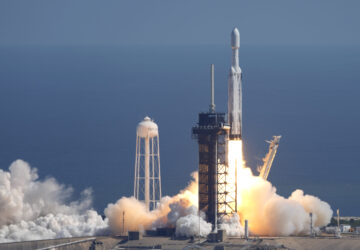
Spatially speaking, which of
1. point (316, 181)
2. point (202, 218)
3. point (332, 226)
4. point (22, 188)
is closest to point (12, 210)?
point (22, 188)

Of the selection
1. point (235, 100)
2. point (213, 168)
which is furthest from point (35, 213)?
point (235, 100)

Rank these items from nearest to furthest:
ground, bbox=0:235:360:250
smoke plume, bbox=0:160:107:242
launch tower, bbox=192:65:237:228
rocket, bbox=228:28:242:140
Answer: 1. ground, bbox=0:235:360:250
2. launch tower, bbox=192:65:237:228
3. rocket, bbox=228:28:242:140
4. smoke plume, bbox=0:160:107:242

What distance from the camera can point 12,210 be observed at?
122 meters

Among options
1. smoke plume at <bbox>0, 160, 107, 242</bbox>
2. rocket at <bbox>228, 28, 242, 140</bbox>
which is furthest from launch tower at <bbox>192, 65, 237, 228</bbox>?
smoke plume at <bbox>0, 160, 107, 242</bbox>

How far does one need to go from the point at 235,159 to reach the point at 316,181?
77.7 meters

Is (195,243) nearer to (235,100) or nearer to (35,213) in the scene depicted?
(235,100)

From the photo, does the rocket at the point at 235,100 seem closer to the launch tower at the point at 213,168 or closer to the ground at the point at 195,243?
the launch tower at the point at 213,168

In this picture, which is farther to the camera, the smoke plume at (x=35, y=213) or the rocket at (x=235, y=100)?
the smoke plume at (x=35, y=213)

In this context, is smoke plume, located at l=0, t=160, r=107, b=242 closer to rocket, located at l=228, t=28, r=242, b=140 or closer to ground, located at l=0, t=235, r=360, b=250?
ground, located at l=0, t=235, r=360, b=250

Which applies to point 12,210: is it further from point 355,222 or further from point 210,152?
point 355,222

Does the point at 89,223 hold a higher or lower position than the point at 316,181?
lower

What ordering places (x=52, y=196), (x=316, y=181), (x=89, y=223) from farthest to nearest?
(x=316, y=181) < (x=52, y=196) < (x=89, y=223)

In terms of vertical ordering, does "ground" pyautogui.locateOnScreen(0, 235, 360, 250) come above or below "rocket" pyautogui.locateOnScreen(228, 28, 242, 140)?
below

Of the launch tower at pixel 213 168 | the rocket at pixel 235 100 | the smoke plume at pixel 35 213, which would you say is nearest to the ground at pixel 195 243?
the launch tower at pixel 213 168
